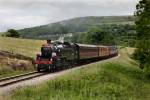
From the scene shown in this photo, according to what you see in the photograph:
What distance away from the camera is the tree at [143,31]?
58778 millimetres

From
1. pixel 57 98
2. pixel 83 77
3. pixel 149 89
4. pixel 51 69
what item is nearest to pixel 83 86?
pixel 83 77

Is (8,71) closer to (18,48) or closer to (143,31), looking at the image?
(143,31)

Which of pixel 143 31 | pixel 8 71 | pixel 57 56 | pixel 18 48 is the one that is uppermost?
pixel 143 31

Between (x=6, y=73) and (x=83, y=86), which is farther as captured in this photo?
(x=6, y=73)

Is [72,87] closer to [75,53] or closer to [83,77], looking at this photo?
[83,77]

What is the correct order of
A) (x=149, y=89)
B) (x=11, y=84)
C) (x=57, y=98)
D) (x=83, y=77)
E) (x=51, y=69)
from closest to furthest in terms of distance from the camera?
1. (x=57, y=98)
2. (x=11, y=84)
3. (x=83, y=77)
4. (x=149, y=89)
5. (x=51, y=69)

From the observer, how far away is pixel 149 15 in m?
59.6

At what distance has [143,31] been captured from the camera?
6006cm

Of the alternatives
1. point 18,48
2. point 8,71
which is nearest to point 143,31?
point 8,71

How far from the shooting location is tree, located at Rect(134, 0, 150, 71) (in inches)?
2314

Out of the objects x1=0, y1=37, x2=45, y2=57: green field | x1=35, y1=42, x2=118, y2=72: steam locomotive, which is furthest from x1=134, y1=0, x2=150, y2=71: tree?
x1=0, y1=37, x2=45, y2=57: green field

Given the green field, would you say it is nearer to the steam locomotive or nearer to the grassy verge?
the steam locomotive

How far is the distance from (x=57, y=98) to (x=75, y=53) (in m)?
35.2

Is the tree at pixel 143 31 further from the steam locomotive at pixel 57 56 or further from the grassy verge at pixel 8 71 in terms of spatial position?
the grassy verge at pixel 8 71
